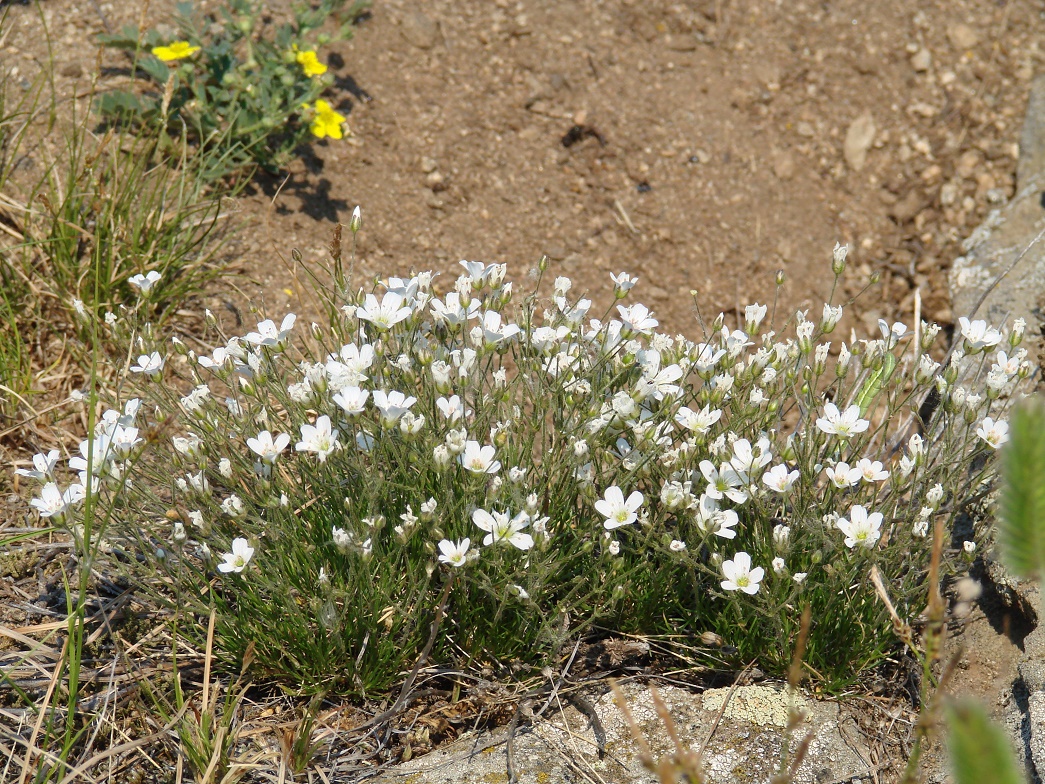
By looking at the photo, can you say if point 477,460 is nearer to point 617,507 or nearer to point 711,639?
point 617,507

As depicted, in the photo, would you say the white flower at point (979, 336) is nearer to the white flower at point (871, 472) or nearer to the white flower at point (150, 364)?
the white flower at point (871, 472)

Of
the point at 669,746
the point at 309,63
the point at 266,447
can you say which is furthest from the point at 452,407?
the point at 309,63

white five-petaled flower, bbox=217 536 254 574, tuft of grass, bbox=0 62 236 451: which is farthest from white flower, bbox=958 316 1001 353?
tuft of grass, bbox=0 62 236 451

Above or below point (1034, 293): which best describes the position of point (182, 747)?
below

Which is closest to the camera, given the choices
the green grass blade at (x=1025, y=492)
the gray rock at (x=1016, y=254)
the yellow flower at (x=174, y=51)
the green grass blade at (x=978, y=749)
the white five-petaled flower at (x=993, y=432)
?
the green grass blade at (x=978, y=749)

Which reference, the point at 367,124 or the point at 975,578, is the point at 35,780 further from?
the point at 367,124

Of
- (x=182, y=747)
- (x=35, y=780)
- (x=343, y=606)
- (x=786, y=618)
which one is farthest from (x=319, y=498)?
(x=786, y=618)

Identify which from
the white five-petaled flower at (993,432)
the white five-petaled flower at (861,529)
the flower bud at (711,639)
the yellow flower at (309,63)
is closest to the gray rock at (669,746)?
the flower bud at (711,639)
